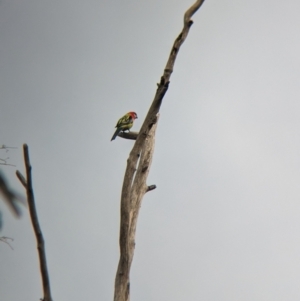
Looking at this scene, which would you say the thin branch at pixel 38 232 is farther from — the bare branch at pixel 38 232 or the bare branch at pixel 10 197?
the bare branch at pixel 10 197

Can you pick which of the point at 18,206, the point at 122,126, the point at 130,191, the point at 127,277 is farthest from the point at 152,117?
the point at 122,126

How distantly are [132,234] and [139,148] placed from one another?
2.96 ft

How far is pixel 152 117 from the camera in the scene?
17.2ft

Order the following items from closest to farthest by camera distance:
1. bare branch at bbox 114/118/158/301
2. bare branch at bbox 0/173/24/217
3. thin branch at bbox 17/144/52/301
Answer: bare branch at bbox 0/173/24/217 → thin branch at bbox 17/144/52/301 → bare branch at bbox 114/118/158/301

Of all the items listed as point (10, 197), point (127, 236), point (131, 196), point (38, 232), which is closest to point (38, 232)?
point (38, 232)

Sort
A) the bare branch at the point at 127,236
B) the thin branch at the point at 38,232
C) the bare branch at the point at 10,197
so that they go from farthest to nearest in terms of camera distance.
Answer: the bare branch at the point at 127,236 < the thin branch at the point at 38,232 < the bare branch at the point at 10,197

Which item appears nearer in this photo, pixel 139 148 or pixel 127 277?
pixel 127 277

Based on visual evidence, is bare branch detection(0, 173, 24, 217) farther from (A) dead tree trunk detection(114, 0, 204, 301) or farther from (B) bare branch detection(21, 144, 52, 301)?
(A) dead tree trunk detection(114, 0, 204, 301)

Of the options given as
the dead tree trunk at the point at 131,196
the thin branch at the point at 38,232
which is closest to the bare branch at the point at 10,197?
the thin branch at the point at 38,232

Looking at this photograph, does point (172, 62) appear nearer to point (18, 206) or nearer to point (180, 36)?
point (180, 36)

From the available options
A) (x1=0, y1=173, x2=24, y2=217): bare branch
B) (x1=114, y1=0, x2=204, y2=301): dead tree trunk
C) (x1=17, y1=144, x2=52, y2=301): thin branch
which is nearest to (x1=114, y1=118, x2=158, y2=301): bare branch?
(x1=114, y1=0, x2=204, y2=301): dead tree trunk

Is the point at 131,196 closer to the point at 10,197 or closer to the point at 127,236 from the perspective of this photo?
the point at 127,236

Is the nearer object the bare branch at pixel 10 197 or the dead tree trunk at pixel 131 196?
the bare branch at pixel 10 197

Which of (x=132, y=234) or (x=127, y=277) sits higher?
(x=132, y=234)
